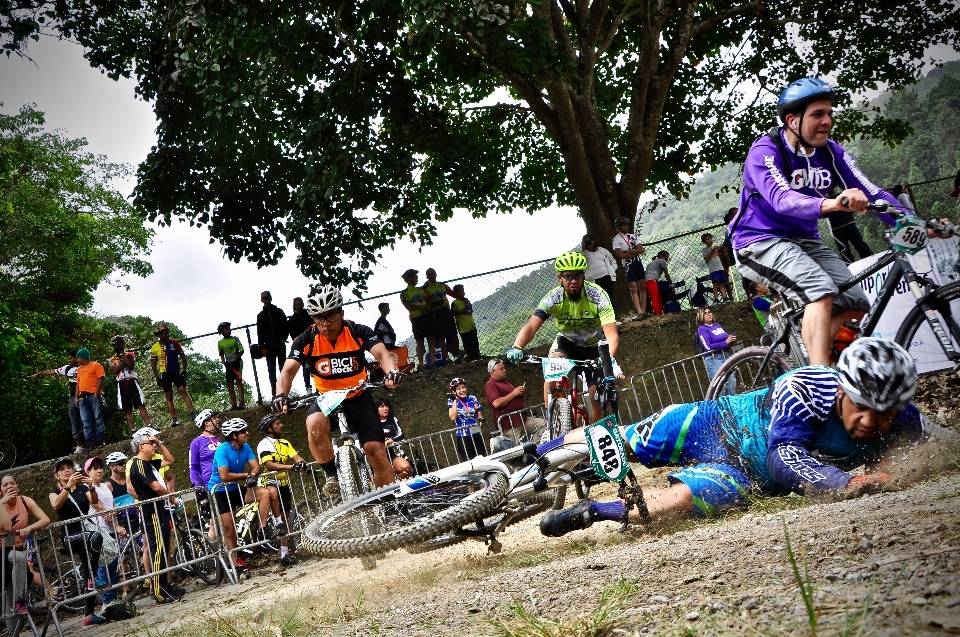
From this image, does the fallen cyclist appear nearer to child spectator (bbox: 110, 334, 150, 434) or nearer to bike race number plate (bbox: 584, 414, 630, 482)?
bike race number plate (bbox: 584, 414, 630, 482)

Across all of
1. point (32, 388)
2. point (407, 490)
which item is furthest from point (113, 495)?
point (32, 388)

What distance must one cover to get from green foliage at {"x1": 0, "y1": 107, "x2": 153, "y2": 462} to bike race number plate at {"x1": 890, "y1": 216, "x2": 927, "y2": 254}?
17.9 meters

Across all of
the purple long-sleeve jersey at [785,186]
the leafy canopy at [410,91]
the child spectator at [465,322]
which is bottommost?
the purple long-sleeve jersey at [785,186]

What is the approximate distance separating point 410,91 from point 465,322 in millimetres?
3984

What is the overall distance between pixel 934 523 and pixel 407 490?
11.5ft

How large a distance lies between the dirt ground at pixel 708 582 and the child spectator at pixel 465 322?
862cm

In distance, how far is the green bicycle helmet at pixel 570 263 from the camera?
292 inches

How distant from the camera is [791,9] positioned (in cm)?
1720

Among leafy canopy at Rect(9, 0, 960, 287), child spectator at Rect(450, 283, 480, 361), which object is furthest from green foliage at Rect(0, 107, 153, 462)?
child spectator at Rect(450, 283, 480, 361)

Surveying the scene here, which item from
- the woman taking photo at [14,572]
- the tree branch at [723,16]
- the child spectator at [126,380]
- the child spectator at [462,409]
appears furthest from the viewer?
the tree branch at [723,16]

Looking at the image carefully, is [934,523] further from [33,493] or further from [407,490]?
[33,493]

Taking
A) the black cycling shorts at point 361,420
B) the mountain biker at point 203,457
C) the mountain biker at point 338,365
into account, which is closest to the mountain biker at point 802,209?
the mountain biker at point 338,365

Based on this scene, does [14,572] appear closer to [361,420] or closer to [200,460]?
[200,460]

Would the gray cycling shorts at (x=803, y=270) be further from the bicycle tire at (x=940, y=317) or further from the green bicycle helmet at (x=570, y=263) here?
the green bicycle helmet at (x=570, y=263)
